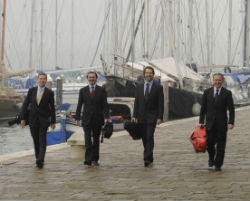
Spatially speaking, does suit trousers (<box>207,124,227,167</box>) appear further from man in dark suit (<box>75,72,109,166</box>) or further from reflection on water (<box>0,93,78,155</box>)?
reflection on water (<box>0,93,78,155</box>)

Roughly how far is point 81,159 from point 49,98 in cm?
153

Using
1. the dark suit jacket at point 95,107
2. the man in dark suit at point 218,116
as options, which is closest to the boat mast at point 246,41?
the dark suit jacket at point 95,107

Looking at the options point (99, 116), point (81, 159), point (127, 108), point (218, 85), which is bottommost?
point (127, 108)

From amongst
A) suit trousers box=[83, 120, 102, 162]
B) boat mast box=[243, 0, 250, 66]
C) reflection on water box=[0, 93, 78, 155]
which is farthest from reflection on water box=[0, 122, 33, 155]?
boat mast box=[243, 0, 250, 66]

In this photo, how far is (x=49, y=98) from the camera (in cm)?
1036

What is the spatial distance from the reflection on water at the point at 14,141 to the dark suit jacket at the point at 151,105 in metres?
14.7

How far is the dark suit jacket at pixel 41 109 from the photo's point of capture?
1026 cm

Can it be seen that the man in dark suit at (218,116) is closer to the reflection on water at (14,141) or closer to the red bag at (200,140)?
the red bag at (200,140)

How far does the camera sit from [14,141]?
98.2 feet

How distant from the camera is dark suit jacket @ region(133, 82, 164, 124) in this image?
10.2m

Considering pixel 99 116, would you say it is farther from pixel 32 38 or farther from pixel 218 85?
pixel 32 38

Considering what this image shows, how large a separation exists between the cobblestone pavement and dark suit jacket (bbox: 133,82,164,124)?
81cm

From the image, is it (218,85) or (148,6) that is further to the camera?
(148,6)

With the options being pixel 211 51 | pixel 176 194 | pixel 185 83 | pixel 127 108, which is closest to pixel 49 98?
pixel 176 194
